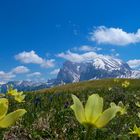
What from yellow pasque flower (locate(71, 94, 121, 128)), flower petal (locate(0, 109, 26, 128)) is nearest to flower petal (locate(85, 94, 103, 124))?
yellow pasque flower (locate(71, 94, 121, 128))

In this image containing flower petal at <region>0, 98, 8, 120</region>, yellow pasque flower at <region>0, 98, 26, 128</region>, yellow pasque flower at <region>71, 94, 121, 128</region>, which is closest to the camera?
yellow pasque flower at <region>0, 98, 26, 128</region>

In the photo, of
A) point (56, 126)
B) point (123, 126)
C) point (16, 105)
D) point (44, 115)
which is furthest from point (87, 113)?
point (16, 105)

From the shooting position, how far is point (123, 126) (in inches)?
279

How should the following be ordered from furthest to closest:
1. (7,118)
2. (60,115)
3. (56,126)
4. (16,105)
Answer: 1. (16,105)
2. (60,115)
3. (56,126)
4. (7,118)

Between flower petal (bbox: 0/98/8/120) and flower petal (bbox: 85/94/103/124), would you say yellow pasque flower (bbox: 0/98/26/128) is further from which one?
flower petal (bbox: 85/94/103/124)

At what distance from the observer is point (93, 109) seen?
94.1 inches

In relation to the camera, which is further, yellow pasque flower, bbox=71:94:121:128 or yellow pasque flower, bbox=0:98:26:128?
yellow pasque flower, bbox=71:94:121:128

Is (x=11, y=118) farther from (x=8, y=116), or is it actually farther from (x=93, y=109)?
(x=93, y=109)

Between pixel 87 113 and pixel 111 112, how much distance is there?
155 millimetres

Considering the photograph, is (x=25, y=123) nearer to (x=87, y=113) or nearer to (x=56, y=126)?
(x=56, y=126)

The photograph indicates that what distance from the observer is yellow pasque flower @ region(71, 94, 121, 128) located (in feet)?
7.40

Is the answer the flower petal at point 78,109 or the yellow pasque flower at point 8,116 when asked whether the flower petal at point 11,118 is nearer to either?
the yellow pasque flower at point 8,116

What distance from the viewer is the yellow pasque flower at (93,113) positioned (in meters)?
2.26

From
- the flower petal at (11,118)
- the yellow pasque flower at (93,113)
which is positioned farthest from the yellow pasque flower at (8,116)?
the yellow pasque flower at (93,113)
